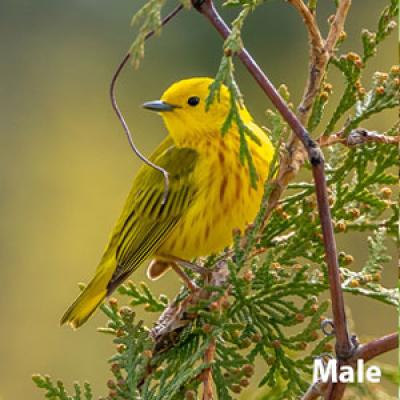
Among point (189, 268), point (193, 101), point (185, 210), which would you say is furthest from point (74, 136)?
point (189, 268)

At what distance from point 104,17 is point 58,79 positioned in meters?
0.64

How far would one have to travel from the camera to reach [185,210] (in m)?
2.56

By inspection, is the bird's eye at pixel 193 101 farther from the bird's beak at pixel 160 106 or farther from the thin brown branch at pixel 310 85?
the thin brown branch at pixel 310 85

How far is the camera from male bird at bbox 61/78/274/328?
2.45 m

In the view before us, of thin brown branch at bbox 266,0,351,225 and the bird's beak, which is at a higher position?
the bird's beak

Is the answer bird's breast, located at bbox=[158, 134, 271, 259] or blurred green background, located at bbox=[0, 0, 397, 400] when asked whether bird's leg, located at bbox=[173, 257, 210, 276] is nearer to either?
bird's breast, located at bbox=[158, 134, 271, 259]

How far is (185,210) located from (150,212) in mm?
96

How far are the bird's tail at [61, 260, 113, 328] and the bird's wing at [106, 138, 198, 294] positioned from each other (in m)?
0.06

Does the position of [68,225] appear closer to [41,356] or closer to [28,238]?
[28,238]

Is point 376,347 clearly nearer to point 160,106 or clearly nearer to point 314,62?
point 314,62

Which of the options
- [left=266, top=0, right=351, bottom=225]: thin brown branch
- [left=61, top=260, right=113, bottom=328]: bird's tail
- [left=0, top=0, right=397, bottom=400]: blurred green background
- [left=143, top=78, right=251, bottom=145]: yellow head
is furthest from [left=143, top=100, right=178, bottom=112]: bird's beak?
[left=0, top=0, right=397, bottom=400]: blurred green background

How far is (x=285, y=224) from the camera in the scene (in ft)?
6.05

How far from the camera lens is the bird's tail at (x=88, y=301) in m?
2.43

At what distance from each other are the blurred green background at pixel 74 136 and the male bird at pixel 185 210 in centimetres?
219
